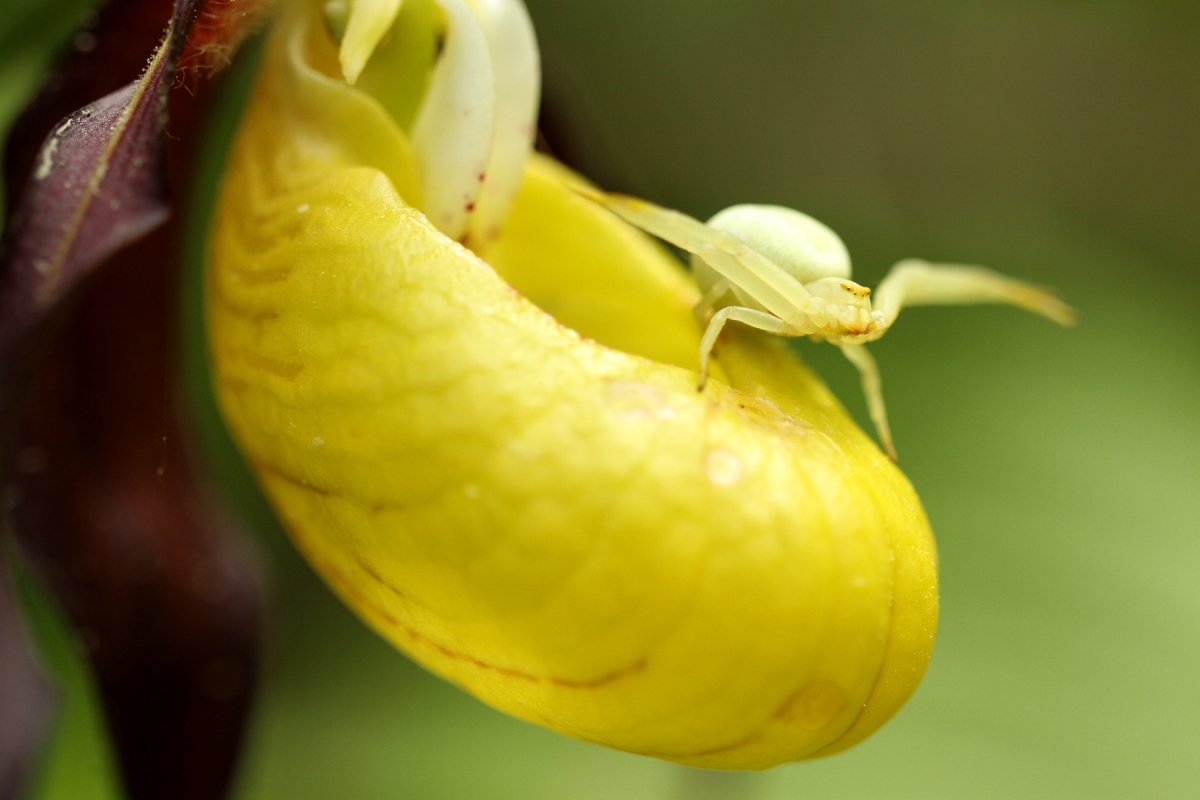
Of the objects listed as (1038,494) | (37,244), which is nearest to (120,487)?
(37,244)

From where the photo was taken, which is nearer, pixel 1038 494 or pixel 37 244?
pixel 37 244

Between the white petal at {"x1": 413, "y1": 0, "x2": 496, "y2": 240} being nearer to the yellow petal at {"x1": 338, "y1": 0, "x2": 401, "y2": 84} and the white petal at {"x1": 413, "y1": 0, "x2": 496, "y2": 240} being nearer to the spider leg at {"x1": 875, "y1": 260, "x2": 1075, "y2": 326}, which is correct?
the yellow petal at {"x1": 338, "y1": 0, "x2": 401, "y2": 84}

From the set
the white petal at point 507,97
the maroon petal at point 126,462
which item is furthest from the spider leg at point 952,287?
the maroon petal at point 126,462

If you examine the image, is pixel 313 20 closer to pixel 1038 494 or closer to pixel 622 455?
pixel 622 455

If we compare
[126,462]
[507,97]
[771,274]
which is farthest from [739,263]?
[126,462]

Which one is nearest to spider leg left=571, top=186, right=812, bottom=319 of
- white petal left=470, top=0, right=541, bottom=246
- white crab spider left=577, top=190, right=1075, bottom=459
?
white crab spider left=577, top=190, right=1075, bottom=459

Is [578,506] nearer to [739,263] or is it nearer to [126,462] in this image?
[739,263]
